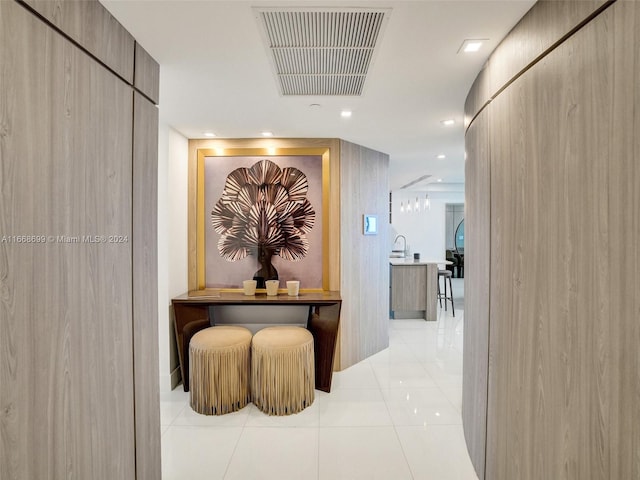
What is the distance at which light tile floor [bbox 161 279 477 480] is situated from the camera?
→ 2.13 m

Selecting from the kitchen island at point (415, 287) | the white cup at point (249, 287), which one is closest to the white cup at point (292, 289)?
the white cup at point (249, 287)

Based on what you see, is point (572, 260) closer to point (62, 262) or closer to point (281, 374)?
point (62, 262)

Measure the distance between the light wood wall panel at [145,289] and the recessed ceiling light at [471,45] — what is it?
1.80m

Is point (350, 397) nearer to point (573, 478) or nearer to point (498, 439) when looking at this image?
point (498, 439)

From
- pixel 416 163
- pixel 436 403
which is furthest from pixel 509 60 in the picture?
pixel 416 163

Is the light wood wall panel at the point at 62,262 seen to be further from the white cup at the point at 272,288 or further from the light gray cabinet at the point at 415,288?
the light gray cabinet at the point at 415,288

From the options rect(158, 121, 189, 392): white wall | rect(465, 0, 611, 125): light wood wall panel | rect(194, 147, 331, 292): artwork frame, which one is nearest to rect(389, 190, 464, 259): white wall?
rect(194, 147, 331, 292): artwork frame

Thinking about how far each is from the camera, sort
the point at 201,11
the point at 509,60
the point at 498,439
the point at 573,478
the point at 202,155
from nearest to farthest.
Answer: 1. the point at 573,478
2. the point at 201,11
3. the point at 509,60
4. the point at 498,439
5. the point at 202,155

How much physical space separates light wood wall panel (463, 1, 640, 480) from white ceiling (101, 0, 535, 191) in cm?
45

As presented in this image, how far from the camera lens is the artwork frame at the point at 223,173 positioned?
143 inches

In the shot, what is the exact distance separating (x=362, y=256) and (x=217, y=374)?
2039 millimetres

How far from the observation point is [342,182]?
12.1 ft

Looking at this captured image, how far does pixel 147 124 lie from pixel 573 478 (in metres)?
2.53

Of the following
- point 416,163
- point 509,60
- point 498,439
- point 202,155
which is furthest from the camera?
point 416,163
